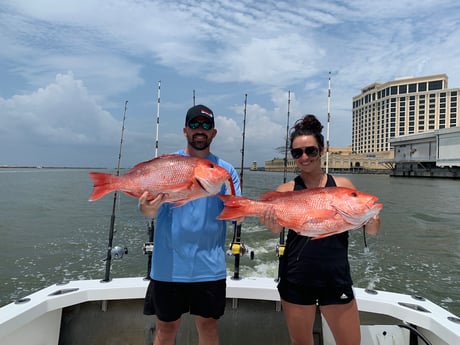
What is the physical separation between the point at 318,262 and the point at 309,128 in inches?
44.3

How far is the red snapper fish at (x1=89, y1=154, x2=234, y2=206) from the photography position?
7.72 ft

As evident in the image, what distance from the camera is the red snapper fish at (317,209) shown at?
233 cm

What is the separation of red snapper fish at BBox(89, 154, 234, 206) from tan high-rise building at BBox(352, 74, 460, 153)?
436ft

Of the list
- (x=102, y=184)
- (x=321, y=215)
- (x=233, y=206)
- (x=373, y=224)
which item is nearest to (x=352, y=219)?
(x=321, y=215)

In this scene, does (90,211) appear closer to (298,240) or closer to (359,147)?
(298,240)

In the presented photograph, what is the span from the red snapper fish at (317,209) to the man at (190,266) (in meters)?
0.28

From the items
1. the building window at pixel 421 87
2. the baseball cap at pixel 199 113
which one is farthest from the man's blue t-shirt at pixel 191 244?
the building window at pixel 421 87

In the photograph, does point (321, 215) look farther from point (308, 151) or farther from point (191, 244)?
point (191, 244)

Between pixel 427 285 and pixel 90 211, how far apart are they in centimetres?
1843

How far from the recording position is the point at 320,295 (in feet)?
8.01

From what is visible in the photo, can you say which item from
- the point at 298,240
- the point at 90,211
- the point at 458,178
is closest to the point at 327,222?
the point at 298,240

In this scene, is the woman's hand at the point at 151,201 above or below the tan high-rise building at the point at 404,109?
below

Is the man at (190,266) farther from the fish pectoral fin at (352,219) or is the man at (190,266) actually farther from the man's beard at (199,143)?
the fish pectoral fin at (352,219)

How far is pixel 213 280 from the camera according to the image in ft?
8.37
